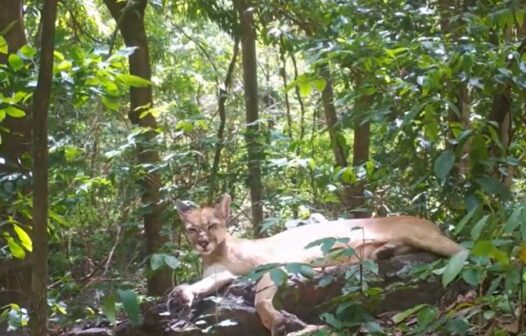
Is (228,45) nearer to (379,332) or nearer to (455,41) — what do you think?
(455,41)

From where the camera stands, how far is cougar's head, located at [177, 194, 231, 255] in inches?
208

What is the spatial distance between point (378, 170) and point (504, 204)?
1.79 metres

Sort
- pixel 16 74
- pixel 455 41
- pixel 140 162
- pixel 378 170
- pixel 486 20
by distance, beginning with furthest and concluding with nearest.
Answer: pixel 140 162, pixel 378 170, pixel 455 41, pixel 486 20, pixel 16 74

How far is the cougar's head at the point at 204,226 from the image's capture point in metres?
5.28

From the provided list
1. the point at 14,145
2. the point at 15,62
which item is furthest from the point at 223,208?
the point at 15,62

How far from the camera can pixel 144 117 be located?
6605 millimetres

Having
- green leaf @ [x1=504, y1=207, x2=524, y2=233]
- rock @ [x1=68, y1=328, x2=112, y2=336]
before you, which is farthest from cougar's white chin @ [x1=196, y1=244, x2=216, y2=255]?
green leaf @ [x1=504, y1=207, x2=524, y2=233]

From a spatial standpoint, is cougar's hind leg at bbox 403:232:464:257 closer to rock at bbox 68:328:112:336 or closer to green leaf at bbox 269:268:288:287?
rock at bbox 68:328:112:336

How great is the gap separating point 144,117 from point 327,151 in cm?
305

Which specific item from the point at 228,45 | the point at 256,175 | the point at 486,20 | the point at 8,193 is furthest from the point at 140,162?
the point at 228,45

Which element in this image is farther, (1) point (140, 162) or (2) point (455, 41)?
(1) point (140, 162)

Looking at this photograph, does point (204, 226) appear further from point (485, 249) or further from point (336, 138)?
point (485, 249)

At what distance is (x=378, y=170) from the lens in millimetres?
5367

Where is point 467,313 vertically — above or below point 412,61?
below
